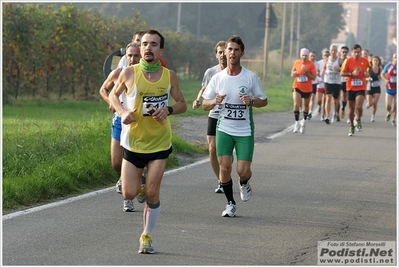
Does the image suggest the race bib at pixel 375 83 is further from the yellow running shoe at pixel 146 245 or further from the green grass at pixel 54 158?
the yellow running shoe at pixel 146 245

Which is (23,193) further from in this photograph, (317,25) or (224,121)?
(317,25)

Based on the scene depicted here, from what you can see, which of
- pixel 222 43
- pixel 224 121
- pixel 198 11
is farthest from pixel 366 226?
pixel 198 11

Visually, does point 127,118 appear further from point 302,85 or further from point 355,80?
point 302,85

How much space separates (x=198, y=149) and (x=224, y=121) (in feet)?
20.9

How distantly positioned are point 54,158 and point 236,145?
368cm

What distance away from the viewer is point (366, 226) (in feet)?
30.8

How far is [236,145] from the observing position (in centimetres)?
995

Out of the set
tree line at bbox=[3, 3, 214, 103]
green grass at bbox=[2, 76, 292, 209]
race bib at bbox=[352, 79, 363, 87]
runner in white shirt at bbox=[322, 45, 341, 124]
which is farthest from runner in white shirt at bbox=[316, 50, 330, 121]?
green grass at bbox=[2, 76, 292, 209]

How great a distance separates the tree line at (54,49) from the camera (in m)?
24.7

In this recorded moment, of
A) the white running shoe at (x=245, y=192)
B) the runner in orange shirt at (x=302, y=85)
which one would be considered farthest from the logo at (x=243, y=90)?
the runner in orange shirt at (x=302, y=85)

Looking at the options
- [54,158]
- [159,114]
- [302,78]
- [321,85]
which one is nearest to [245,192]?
[159,114]

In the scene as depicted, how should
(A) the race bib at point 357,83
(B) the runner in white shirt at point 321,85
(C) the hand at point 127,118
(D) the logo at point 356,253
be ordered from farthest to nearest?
(B) the runner in white shirt at point 321,85
(A) the race bib at point 357,83
(C) the hand at point 127,118
(D) the logo at point 356,253

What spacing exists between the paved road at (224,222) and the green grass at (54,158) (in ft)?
1.61

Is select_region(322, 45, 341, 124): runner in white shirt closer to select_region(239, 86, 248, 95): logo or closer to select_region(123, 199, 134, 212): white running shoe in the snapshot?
select_region(239, 86, 248, 95): logo
